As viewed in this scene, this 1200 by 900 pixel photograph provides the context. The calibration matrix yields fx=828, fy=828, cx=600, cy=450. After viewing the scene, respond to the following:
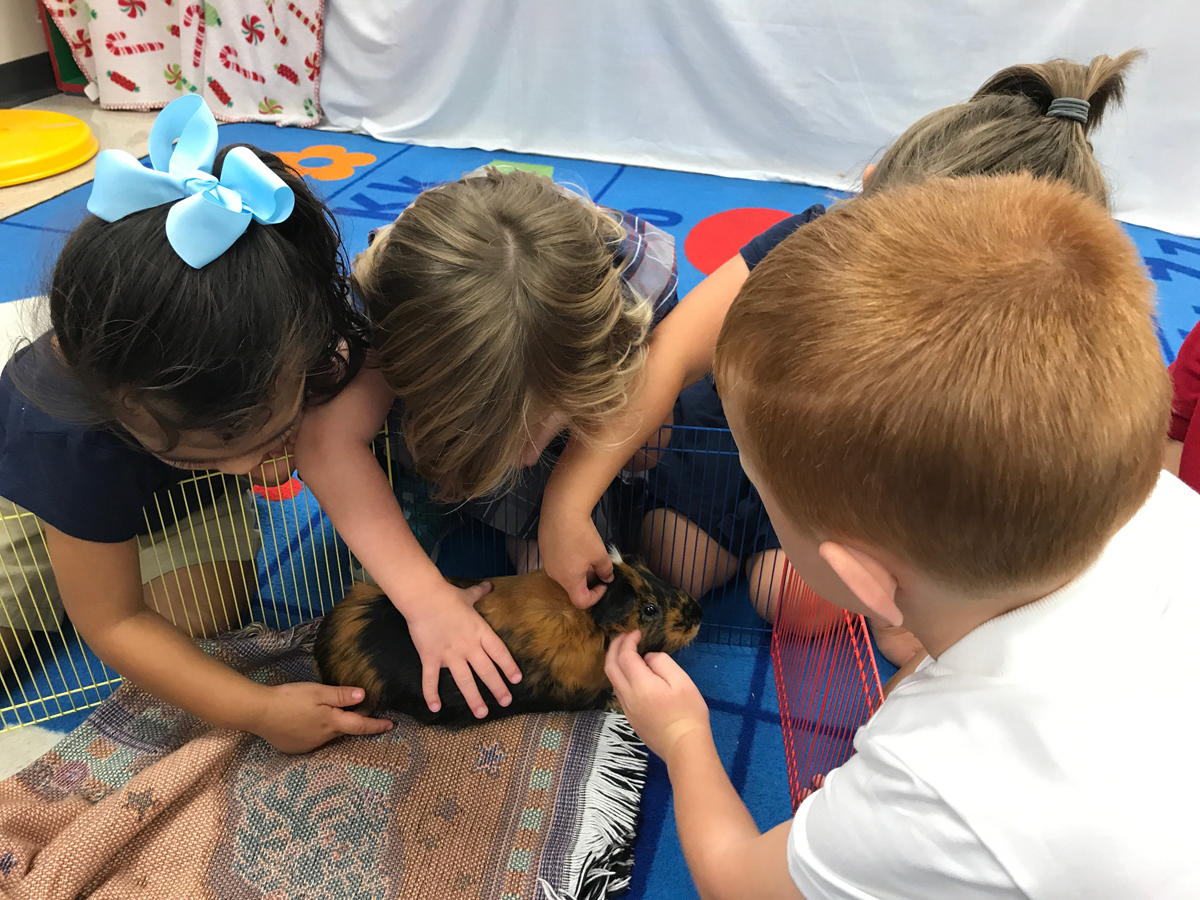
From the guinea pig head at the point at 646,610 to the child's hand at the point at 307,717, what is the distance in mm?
313

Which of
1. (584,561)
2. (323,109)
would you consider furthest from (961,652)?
(323,109)

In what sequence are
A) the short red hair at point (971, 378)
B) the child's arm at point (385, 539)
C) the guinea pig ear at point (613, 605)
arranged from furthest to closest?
the guinea pig ear at point (613, 605) < the child's arm at point (385, 539) < the short red hair at point (971, 378)

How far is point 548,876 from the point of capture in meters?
0.89

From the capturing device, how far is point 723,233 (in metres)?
2.21

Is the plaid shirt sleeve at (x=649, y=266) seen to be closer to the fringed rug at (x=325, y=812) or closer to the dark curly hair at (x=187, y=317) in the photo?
the dark curly hair at (x=187, y=317)

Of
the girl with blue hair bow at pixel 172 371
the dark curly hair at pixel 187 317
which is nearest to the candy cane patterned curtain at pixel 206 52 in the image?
the girl with blue hair bow at pixel 172 371

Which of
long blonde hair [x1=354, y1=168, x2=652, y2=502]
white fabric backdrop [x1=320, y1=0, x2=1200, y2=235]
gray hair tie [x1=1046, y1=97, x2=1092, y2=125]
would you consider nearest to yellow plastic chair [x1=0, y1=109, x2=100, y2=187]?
white fabric backdrop [x1=320, y1=0, x2=1200, y2=235]

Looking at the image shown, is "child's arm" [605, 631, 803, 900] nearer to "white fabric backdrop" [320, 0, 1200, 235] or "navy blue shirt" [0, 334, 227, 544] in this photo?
"navy blue shirt" [0, 334, 227, 544]

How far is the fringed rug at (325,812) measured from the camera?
86cm

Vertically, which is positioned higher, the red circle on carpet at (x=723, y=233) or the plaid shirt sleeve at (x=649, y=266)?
the plaid shirt sleeve at (x=649, y=266)

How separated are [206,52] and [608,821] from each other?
2718mm

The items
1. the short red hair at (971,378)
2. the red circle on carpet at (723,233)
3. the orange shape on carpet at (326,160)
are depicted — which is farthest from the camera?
the orange shape on carpet at (326,160)

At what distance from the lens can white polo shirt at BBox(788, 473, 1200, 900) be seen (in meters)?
0.42

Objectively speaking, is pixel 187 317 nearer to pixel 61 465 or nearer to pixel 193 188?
pixel 193 188
